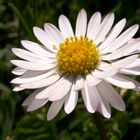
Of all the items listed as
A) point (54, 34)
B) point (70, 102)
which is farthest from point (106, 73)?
point (54, 34)

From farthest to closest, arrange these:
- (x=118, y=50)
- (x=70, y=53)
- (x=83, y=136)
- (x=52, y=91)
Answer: (x=83, y=136) → (x=70, y=53) → (x=118, y=50) → (x=52, y=91)

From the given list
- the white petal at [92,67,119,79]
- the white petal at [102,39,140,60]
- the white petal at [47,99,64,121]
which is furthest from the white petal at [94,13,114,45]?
the white petal at [47,99,64,121]

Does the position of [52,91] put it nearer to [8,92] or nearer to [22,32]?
[8,92]

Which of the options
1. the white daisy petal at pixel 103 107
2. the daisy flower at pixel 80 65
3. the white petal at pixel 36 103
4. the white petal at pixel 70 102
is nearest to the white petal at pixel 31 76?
the daisy flower at pixel 80 65

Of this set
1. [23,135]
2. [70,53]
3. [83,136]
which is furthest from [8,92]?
[70,53]

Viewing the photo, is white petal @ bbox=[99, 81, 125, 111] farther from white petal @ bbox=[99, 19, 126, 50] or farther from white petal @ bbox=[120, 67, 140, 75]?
white petal @ bbox=[99, 19, 126, 50]
